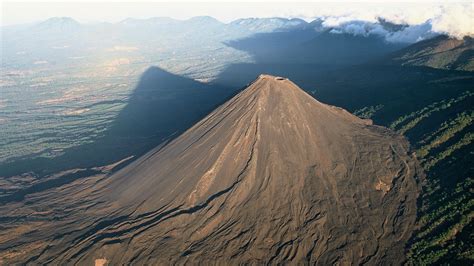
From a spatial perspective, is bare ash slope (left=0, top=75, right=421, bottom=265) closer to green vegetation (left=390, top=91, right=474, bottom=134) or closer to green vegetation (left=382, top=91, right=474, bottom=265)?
green vegetation (left=382, top=91, right=474, bottom=265)

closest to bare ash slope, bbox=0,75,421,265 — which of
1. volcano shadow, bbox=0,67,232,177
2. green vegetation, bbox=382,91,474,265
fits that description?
green vegetation, bbox=382,91,474,265

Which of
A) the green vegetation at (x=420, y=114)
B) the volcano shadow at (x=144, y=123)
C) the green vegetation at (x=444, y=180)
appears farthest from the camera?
the volcano shadow at (x=144, y=123)

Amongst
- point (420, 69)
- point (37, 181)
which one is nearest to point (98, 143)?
point (37, 181)

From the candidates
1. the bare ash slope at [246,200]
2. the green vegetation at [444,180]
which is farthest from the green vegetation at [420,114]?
the bare ash slope at [246,200]

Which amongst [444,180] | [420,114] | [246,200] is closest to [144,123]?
[420,114]

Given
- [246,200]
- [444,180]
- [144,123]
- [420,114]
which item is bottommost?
[144,123]

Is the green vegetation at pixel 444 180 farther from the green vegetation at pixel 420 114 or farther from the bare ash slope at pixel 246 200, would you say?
the bare ash slope at pixel 246 200

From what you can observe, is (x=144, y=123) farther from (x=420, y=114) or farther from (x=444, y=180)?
(x=444, y=180)
